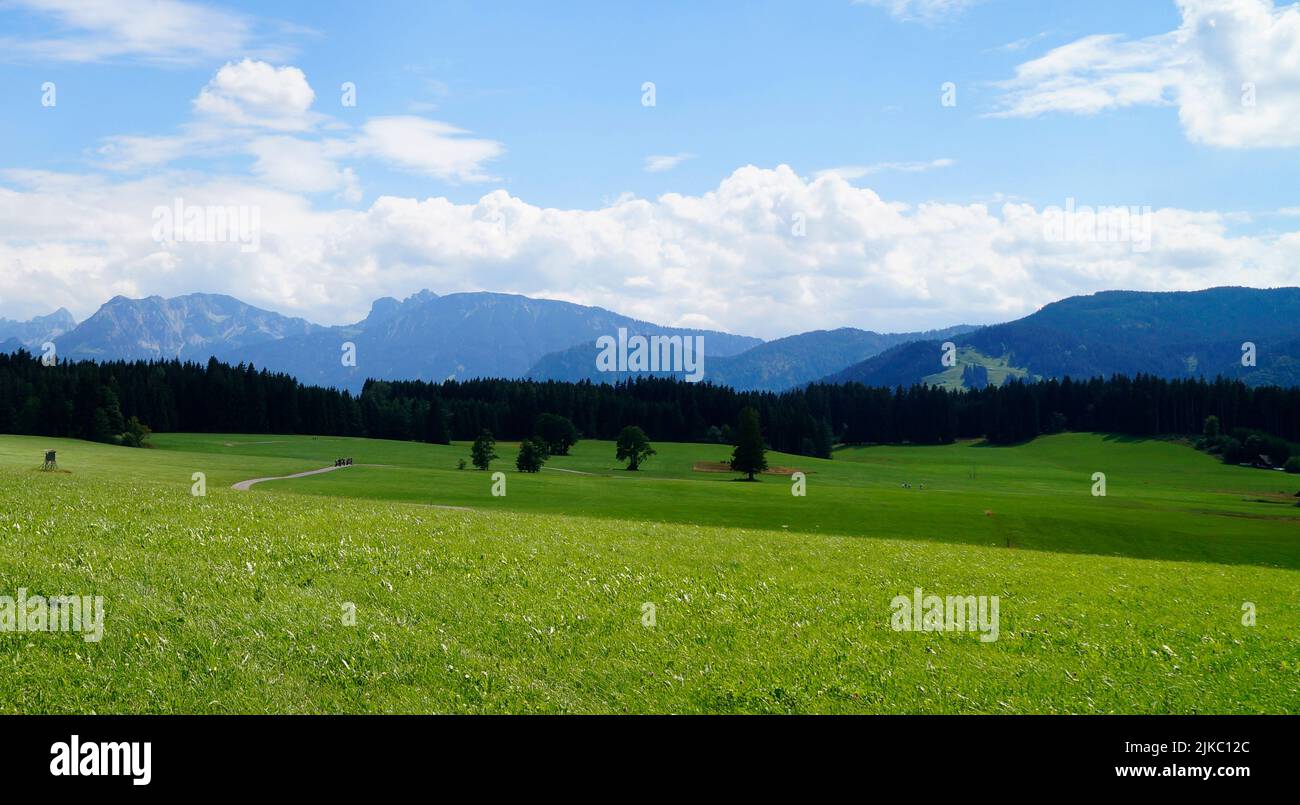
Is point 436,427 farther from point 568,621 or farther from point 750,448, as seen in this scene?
point 568,621

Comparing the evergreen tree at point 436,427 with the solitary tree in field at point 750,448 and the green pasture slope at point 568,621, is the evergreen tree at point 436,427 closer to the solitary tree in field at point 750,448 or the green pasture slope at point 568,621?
the solitary tree in field at point 750,448

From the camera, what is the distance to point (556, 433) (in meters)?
169

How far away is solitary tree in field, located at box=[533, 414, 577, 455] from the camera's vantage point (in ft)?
550

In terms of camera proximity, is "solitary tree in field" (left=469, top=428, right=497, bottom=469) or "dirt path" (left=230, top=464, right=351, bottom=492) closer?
"dirt path" (left=230, top=464, right=351, bottom=492)

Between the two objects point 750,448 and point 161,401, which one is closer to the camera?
point 750,448

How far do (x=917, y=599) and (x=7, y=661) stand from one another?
1948 cm

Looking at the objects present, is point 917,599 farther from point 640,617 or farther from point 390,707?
point 390,707

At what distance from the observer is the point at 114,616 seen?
51.1 ft

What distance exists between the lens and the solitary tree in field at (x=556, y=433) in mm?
167750

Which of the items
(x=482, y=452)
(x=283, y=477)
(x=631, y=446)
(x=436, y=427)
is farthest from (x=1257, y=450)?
(x=283, y=477)

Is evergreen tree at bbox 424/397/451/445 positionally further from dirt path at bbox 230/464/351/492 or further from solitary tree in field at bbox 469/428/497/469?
dirt path at bbox 230/464/351/492

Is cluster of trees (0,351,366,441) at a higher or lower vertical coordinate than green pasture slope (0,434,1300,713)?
higher

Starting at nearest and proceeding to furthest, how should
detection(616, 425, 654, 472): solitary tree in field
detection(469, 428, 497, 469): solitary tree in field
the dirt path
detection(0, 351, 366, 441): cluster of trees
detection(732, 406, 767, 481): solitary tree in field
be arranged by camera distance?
the dirt path < detection(469, 428, 497, 469): solitary tree in field < detection(732, 406, 767, 481): solitary tree in field < detection(616, 425, 654, 472): solitary tree in field < detection(0, 351, 366, 441): cluster of trees

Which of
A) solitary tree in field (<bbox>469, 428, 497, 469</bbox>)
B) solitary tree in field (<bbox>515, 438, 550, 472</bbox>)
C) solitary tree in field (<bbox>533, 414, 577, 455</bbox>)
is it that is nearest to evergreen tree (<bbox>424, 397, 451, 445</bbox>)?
solitary tree in field (<bbox>533, 414, 577, 455</bbox>)
